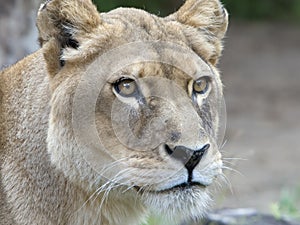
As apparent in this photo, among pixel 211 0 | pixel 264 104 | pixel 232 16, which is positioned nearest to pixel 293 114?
pixel 264 104

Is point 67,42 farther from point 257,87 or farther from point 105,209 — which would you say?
point 257,87

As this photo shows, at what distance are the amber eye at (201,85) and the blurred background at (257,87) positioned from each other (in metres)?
1.63

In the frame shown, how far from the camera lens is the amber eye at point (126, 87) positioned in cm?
343

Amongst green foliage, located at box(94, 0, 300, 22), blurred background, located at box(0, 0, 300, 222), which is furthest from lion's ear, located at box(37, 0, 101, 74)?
green foliage, located at box(94, 0, 300, 22)

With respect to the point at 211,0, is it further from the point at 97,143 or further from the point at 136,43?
the point at 97,143

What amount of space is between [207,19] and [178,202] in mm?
941

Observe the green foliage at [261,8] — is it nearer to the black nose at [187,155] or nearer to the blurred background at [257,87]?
the blurred background at [257,87]

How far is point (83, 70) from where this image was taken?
3520mm

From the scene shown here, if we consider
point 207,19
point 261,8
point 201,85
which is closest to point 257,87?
point 261,8

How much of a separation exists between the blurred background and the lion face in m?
1.75

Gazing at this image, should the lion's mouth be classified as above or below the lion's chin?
above

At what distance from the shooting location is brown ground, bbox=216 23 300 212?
888cm

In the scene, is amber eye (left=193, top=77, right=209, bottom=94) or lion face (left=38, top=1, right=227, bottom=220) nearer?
lion face (left=38, top=1, right=227, bottom=220)

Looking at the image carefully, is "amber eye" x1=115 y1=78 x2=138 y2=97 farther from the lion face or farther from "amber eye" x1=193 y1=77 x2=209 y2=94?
"amber eye" x1=193 y1=77 x2=209 y2=94
